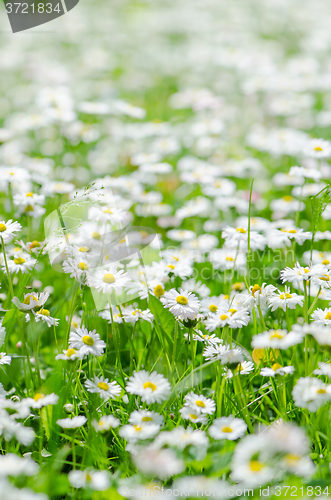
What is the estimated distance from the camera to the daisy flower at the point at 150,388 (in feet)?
3.56

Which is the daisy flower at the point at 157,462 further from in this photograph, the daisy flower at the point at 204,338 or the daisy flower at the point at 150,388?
the daisy flower at the point at 204,338

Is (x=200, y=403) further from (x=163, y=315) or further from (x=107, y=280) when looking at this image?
(x=107, y=280)

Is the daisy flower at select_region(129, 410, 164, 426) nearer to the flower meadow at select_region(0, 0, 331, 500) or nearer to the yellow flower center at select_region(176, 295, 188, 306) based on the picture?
the flower meadow at select_region(0, 0, 331, 500)

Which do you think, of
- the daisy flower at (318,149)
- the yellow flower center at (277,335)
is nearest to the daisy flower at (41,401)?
the yellow flower center at (277,335)

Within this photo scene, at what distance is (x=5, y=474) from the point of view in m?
0.87

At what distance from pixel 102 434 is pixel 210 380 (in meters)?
0.51

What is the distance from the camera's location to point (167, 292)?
1364mm

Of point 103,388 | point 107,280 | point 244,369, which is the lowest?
point 244,369

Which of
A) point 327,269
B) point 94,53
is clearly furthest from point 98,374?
point 94,53

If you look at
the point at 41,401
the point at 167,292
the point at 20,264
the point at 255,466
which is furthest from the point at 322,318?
the point at 20,264

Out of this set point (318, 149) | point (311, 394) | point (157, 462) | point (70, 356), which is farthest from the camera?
point (318, 149)

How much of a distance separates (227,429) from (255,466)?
200mm

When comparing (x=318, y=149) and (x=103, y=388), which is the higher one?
(x=318, y=149)

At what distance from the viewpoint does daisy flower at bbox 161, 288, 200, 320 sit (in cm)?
127
